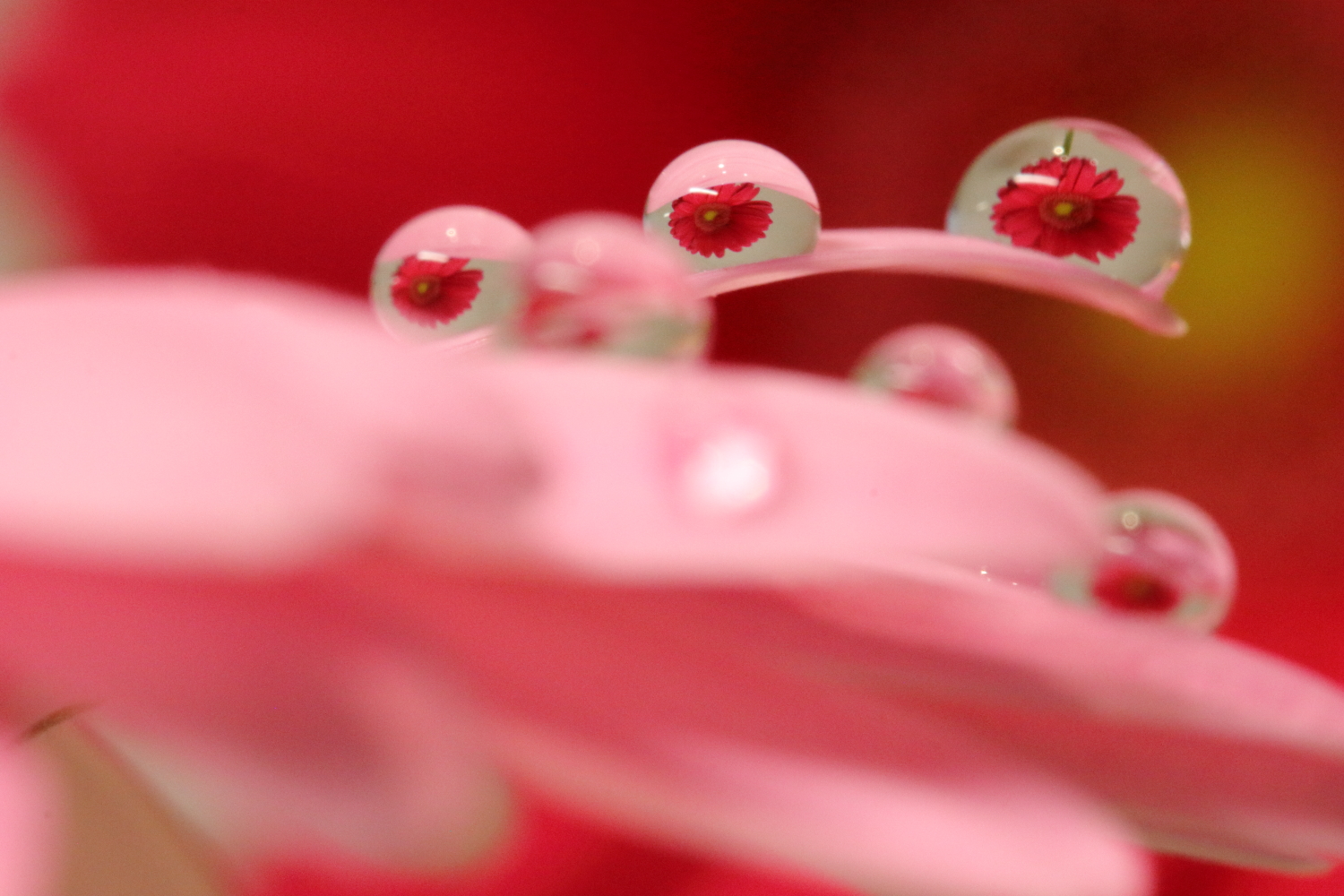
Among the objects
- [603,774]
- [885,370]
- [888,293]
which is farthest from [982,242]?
[888,293]

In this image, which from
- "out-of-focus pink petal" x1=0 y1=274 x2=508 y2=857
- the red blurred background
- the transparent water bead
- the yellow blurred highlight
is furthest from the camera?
the yellow blurred highlight

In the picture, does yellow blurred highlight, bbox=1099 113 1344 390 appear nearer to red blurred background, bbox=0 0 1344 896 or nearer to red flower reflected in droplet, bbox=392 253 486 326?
red blurred background, bbox=0 0 1344 896

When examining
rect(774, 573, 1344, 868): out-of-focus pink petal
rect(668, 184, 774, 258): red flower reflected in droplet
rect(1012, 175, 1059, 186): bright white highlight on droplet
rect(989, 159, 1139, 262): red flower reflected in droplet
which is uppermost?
rect(1012, 175, 1059, 186): bright white highlight on droplet

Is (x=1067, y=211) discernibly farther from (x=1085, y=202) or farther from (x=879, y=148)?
(x=879, y=148)

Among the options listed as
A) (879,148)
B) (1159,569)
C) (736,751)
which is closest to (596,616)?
(736,751)

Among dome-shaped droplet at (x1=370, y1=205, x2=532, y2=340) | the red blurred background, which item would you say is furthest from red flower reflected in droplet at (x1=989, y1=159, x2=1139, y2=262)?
the red blurred background

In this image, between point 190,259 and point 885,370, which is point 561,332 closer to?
point 885,370
